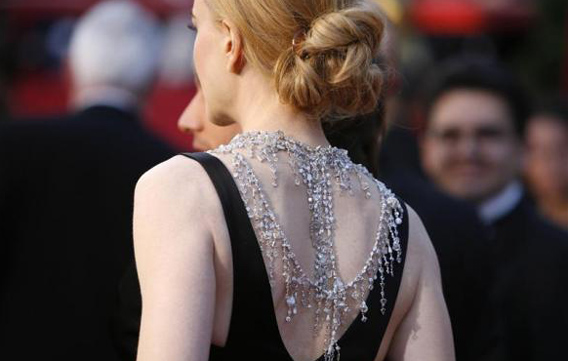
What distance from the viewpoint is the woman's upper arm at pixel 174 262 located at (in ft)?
6.78

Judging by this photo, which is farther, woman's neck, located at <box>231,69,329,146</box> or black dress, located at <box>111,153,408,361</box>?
woman's neck, located at <box>231,69,329,146</box>

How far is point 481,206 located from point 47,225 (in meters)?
2.06

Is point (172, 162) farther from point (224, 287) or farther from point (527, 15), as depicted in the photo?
point (527, 15)

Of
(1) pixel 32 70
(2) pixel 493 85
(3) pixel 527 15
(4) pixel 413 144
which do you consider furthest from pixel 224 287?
(3) pixel 527 15

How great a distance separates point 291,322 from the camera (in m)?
2.23

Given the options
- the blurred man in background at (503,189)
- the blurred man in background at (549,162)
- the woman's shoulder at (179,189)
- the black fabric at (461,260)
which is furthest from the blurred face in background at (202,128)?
the blurred man in background at (549,162)

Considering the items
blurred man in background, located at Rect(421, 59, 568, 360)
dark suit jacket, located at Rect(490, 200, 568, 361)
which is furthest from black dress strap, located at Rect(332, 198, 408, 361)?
blurred man in background, located at Rect(421, 59, 568, 360)

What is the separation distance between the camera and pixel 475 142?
17.5 ft

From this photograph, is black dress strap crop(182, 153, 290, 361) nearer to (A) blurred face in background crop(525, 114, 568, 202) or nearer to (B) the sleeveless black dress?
(B) the sleeveless black dress

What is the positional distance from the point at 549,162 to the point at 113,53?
11.8ft

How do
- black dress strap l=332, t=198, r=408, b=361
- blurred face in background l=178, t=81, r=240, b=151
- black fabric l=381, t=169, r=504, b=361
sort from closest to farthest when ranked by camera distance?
black dress strap l=332, t=198, r=408, b=361 → blurred face in background l=178, t=81, r=240, b=151 → black fabric l=381, t=169, r=504, b=361

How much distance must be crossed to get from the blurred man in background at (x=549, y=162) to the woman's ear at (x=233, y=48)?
4.94 meters

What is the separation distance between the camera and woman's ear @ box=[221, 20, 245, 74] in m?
2.27

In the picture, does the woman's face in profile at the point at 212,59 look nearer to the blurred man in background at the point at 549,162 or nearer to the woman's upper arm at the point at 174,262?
the woman's upper arm at the point at 174,262
